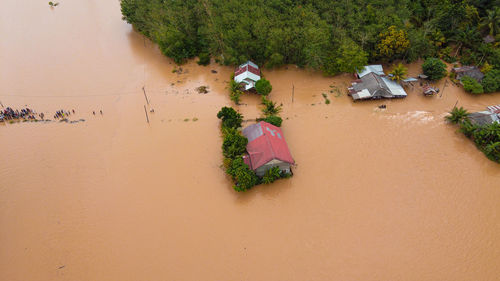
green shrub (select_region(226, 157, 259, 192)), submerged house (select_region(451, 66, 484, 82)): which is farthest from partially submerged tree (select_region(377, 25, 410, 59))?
green shrub (select_region(226, 157, 259, 192))

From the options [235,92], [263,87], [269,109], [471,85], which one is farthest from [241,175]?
[471,85]

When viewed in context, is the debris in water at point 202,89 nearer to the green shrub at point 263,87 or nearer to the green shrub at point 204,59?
the green shrub at point 204,59

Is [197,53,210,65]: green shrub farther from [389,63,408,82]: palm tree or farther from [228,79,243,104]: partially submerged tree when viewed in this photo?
[389,63,408,82]: palm tree

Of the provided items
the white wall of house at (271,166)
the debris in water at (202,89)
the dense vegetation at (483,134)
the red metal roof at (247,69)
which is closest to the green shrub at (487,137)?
the dense vegetation at (483,134)

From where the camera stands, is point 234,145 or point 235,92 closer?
point 234,145

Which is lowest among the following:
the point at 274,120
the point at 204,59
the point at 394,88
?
the point at 274,120

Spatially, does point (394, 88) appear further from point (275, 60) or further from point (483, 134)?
point (275, 60)

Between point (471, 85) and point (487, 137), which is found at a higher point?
point (471, 85)
